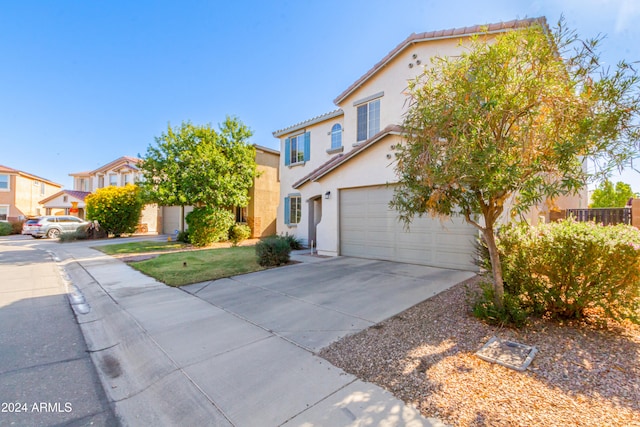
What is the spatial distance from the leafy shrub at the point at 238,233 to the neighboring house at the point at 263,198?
1.02 m

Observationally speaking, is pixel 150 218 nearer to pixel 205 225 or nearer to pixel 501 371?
pixel 205 225

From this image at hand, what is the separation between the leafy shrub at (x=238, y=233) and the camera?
53.8 ft

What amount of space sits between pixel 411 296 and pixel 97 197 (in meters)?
23.6

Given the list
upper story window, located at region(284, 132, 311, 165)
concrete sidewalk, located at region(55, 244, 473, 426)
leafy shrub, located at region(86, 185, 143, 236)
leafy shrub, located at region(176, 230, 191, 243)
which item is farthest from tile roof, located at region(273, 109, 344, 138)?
leafy shrub, located at region(86, 185, 143, 236)

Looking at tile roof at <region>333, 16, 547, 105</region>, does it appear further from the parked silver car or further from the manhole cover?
the parked silver car

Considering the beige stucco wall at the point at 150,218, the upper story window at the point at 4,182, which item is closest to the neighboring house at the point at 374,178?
the beige stucco wall at the point at 150,218

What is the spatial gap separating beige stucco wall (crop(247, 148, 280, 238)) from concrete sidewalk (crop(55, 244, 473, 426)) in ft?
34.9

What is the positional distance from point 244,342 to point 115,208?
22168 mm

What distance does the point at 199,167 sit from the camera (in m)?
15.2

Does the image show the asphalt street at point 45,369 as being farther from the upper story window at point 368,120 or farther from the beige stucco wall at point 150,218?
Result: the beige stucco wall at point 150,218

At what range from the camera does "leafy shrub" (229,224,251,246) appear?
16406 millimetres

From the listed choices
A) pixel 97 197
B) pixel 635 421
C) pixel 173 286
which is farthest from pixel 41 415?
pixel 97 197

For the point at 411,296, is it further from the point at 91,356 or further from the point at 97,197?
the point at 97,197

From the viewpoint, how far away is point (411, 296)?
235 inches
